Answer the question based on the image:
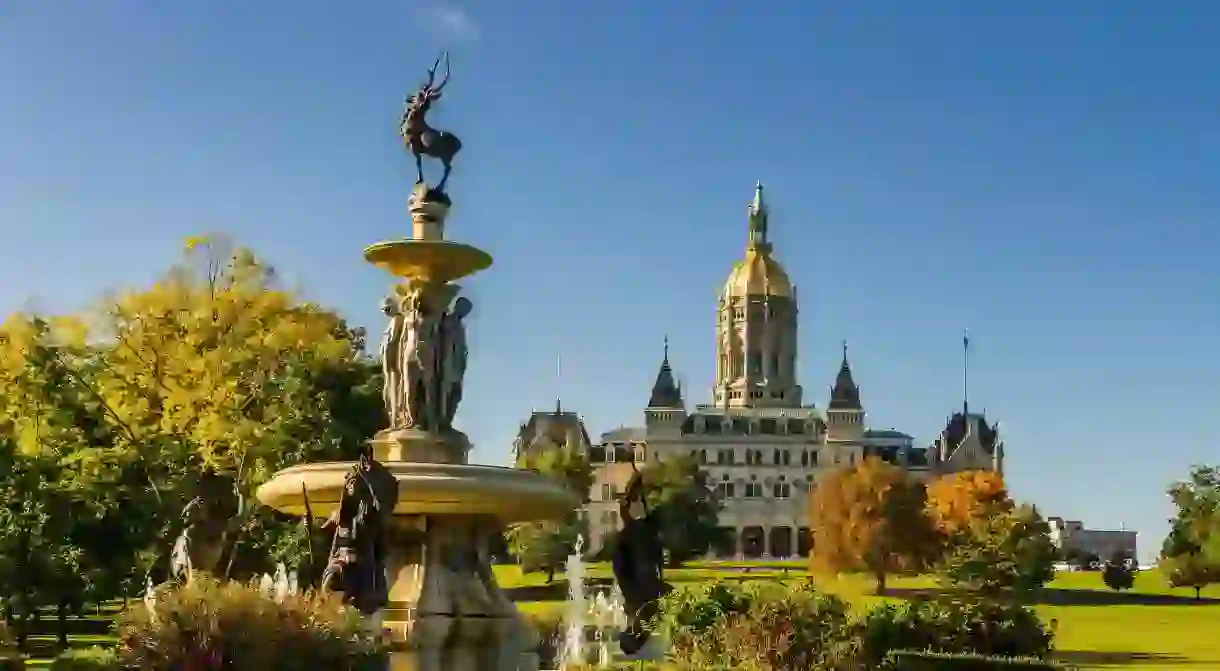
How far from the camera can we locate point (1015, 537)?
67.8 metres

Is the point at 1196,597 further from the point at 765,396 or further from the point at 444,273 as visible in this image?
the point at 765,396

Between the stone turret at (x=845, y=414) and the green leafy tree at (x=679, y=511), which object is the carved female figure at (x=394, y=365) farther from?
the stone turret at (x=845, y=414)

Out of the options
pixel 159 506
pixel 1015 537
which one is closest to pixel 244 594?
pixel 159 506

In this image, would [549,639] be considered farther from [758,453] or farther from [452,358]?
[758,453]

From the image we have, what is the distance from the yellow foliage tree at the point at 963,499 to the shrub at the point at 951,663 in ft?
210

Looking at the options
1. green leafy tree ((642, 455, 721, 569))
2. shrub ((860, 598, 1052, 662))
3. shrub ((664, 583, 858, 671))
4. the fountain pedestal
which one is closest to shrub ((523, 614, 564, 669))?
shrub ((664, 583, 858, 671))

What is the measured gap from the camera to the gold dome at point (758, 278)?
527ft

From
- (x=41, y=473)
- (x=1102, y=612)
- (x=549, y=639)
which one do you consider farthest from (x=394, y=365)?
(x=1102, y=612)

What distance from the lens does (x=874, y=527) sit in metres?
83.4

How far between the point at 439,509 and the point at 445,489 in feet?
1.38

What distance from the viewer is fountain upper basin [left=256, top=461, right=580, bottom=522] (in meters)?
16.1

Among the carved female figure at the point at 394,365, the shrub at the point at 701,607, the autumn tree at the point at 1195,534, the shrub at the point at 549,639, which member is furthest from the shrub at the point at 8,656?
the autumn tree at the point at 1195,534

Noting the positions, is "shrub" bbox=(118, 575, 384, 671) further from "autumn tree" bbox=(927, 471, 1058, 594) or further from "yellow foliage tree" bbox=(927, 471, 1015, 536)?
"yellow foliage tree" bbox=(927, 471, 1015, 536)

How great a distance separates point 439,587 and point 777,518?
133 m
